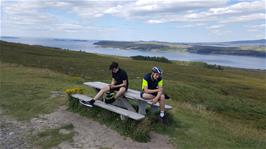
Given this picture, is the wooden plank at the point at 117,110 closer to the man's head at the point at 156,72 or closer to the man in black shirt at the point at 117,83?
the man in black shirt at the point at 117,83

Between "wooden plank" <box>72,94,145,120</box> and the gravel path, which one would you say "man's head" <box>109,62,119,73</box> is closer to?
"wooden plank" <box>72,94,145,120</box>

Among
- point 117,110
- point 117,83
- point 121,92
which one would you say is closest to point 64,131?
point 117,110

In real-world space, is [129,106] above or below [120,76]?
below

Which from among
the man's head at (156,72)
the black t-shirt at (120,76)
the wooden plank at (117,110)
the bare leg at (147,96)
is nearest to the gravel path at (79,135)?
the wooden plank at (117,110)

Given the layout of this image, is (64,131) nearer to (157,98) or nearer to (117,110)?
(117,110)

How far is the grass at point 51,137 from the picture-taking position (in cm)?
941

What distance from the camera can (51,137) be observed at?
993cm

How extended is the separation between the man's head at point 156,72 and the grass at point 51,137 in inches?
137

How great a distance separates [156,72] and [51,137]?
167 inches

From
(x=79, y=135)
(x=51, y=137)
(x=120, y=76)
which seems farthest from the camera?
(x=120, y=76)

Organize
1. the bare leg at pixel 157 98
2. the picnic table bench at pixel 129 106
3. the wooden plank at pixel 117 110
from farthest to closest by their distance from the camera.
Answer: the bare leg at pixel 157 98 < the picnic table bench at pixel 129 106 < the wooden plank at pixel 117 110

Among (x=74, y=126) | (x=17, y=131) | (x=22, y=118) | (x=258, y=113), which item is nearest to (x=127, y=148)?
(x=74, y=126)

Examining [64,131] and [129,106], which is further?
[129,106]

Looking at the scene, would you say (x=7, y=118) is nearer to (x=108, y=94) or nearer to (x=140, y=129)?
(x=108, y=94)
